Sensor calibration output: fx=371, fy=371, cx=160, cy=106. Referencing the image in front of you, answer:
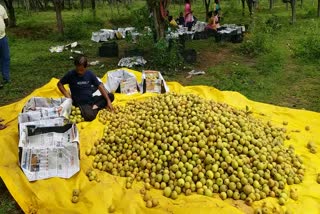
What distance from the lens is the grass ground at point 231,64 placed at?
22.1ft

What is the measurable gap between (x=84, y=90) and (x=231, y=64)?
4.55 meters

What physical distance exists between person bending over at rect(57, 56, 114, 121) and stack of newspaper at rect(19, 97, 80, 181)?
1.90ft

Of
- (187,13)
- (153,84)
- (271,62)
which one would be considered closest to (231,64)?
(271,62)

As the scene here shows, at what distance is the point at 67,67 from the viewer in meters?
8.80

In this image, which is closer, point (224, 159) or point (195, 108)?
point (224, 159)

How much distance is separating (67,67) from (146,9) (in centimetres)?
238

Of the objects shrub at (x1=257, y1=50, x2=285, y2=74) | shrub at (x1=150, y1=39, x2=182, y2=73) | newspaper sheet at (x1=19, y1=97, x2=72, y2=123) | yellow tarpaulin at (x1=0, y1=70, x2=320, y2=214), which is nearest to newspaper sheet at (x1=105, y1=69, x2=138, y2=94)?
newspaper sheet at (x1=19, y1=97, x2=72, y2=123)

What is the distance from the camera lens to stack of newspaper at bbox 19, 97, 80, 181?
3.77 meters

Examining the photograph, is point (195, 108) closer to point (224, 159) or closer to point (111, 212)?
point (224, 159)

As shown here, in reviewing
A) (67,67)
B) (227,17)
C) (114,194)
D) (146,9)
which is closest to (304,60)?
(146,9)

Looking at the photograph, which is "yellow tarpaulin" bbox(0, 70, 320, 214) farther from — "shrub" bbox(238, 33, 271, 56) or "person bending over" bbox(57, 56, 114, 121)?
"shrub" bbox(238, 33, 271, 56)

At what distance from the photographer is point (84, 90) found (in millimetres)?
5098

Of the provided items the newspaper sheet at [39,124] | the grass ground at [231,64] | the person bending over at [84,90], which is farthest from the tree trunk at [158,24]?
the newspaper sheet at [39,124]

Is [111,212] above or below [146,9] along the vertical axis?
below
